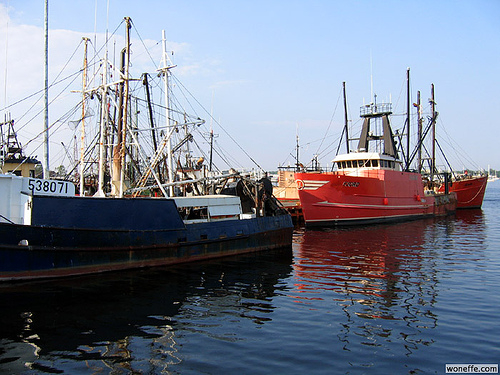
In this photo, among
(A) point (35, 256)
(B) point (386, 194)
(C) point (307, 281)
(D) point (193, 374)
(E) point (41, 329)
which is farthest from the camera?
(B) point (386, 194)

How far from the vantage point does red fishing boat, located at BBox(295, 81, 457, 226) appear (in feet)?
101

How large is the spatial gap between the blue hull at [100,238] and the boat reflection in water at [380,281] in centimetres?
455

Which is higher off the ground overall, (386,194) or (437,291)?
(386,194)

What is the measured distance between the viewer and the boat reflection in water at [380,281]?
8.71m

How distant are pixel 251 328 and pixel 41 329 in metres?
4.67

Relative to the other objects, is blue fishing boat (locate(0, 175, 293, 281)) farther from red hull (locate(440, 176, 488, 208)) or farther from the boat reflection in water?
red hull (locate(440, 176, 488, 208))

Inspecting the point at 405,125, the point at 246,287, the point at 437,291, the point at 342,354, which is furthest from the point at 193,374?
the point at 405,125

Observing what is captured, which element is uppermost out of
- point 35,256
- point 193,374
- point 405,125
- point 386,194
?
point 405,125

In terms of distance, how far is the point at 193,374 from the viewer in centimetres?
672

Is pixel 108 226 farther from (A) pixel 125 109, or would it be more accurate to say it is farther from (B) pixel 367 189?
(B) pixel 367 189

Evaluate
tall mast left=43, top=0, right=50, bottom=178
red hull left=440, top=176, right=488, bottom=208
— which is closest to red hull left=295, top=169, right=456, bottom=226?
red hull left=440, top=176, right=488, bottom=208

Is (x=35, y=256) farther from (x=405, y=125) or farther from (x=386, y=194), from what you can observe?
(x=405, y=125)

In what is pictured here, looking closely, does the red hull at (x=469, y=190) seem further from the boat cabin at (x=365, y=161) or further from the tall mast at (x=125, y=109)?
the tall mast at (x=125, y=109)

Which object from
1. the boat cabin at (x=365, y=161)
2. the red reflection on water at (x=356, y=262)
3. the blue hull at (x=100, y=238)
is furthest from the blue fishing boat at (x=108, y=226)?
the boat cabin at (x=365, y=161)
